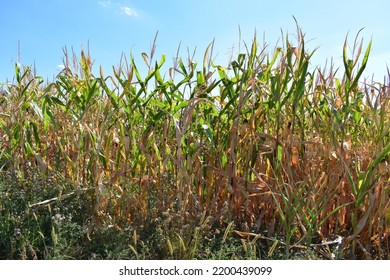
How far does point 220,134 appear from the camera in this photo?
104 inches

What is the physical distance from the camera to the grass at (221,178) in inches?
92.6

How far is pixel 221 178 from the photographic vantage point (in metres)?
2.67

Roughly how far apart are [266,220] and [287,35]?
3.71ft

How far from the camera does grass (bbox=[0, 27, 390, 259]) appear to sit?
2.35m

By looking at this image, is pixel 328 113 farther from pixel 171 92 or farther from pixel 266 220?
pixel 171 92

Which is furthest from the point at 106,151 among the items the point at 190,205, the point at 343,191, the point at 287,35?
the point at 343,191

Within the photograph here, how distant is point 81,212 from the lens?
273 cm

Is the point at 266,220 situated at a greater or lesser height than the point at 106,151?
lesser

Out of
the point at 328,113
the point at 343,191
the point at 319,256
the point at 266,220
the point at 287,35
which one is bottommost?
the point at 319,256
